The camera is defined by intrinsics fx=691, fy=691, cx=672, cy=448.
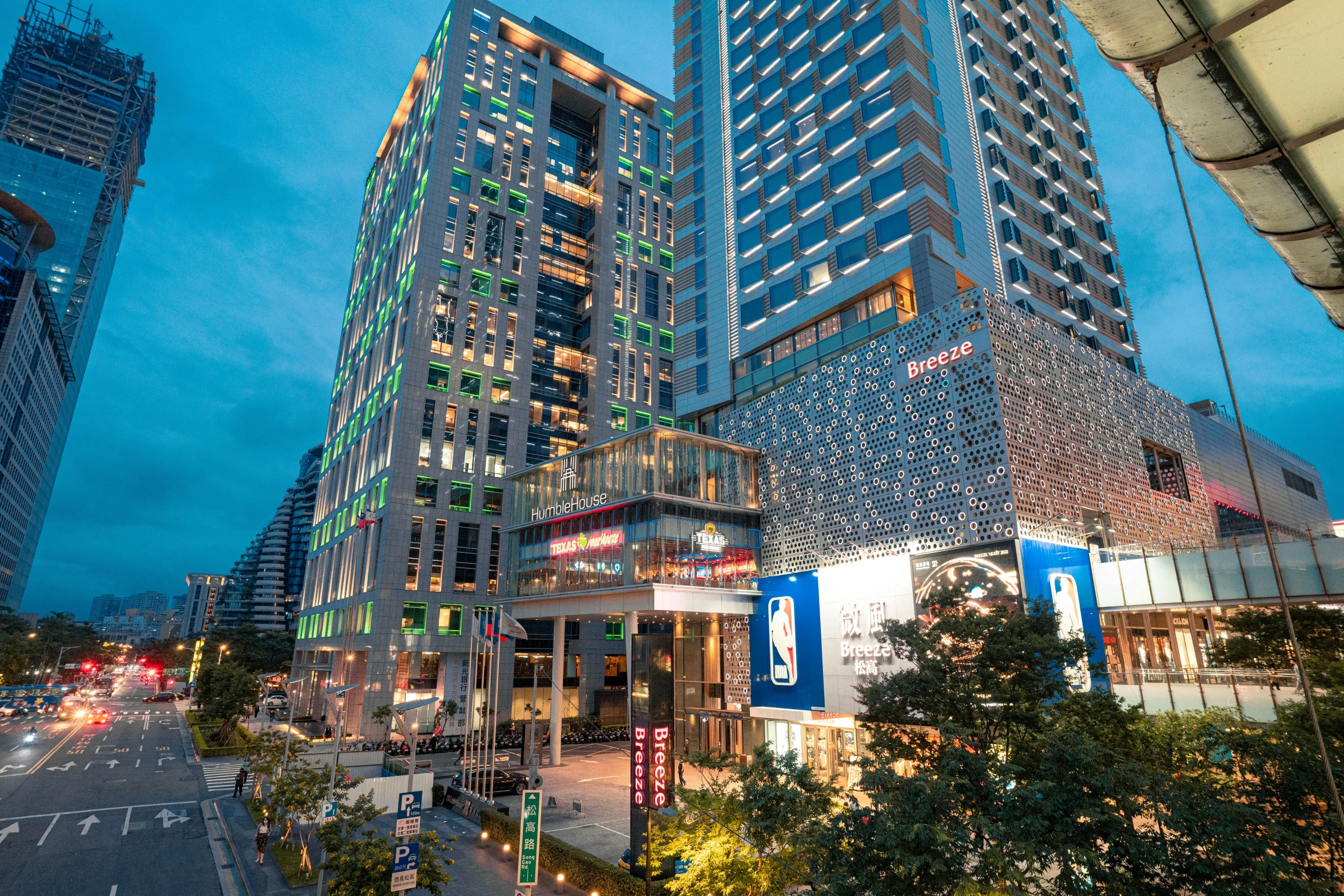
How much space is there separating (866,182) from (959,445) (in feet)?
69.8

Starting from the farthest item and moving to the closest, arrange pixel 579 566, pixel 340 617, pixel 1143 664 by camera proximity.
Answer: pixel 340 617, pixel 579 566, pixel 1143 664

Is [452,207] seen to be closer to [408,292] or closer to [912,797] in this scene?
[408,292]

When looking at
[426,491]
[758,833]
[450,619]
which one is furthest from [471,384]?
[758,833]

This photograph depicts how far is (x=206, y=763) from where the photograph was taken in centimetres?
5009

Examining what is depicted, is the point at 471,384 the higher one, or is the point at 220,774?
the point at 471,384

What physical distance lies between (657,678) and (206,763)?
43934 millimetres

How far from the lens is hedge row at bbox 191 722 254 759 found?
53.0 metres

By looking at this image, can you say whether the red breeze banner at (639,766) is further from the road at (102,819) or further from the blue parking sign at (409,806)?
the road at (102,819)

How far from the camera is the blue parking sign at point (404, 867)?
60.2 ft

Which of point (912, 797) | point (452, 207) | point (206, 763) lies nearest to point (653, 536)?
point (912, 797)

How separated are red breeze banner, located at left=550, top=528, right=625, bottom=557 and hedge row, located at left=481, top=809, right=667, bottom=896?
67.5 ft

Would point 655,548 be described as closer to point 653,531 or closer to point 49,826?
point 653,531

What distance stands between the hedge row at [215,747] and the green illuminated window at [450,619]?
17.5m

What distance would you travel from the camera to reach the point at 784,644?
45188 millimetres
